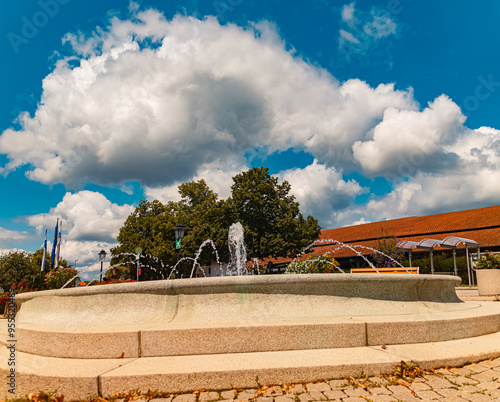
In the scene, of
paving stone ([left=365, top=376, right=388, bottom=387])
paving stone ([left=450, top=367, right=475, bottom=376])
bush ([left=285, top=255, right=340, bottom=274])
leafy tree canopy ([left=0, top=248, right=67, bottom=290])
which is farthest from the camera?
leafy tree canopy ([left=0, top=248, right=67, bottom=290])

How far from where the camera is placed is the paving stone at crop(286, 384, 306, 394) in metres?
3.36

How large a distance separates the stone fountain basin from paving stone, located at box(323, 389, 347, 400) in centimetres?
82

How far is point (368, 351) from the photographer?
4051 millimetres

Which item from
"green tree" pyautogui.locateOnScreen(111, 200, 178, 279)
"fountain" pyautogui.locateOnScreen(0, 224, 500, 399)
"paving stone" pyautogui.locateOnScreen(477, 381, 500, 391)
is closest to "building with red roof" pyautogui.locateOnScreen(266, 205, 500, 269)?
"green tree" pyautogui.locateOnScreen(111, 200, 178, 279)

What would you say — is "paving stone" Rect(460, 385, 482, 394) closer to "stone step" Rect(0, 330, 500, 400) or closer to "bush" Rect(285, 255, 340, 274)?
"stone step" Rect(0, 330, 500, 400)

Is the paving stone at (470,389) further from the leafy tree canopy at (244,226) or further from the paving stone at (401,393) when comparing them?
the leafy tree canopy at (244,226)

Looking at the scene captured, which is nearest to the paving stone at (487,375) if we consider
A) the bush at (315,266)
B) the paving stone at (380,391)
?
the paving stone at (380,391)

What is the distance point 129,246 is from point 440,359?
39.8 m

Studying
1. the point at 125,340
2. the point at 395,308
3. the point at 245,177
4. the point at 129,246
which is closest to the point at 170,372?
the point at 125,340

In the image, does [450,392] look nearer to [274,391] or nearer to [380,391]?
[380,391]

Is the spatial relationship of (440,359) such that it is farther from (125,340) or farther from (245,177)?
(245,177)

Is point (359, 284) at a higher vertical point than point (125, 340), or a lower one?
higher

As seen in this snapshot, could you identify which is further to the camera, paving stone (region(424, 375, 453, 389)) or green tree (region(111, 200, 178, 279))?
green tree (region(111, 200, 178, 279))

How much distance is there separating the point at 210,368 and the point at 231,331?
59 centimetres
